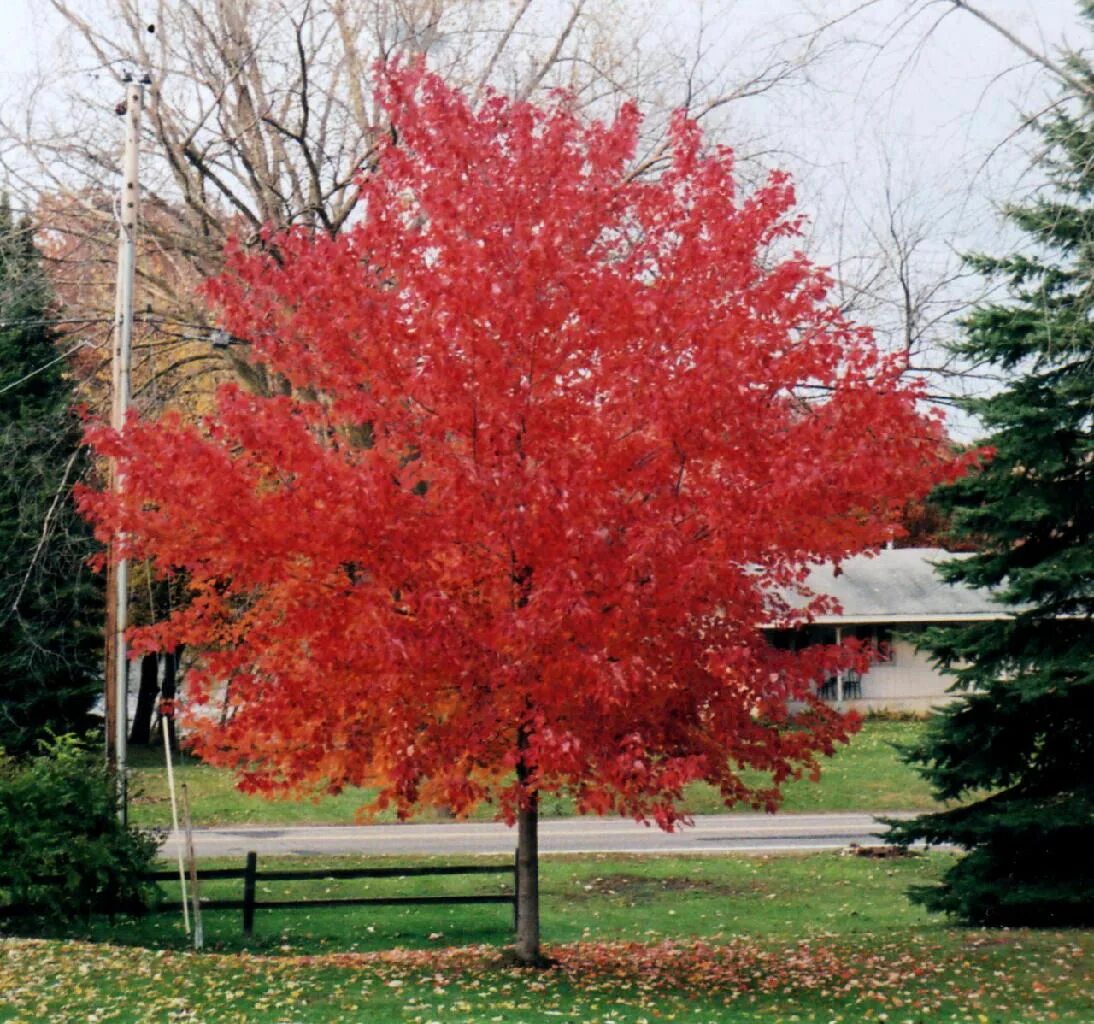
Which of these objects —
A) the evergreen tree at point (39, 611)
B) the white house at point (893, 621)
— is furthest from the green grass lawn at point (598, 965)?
the white house at point (893, 621)

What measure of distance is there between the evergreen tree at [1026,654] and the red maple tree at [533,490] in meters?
4.70

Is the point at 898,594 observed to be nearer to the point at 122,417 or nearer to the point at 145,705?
the point at 145,705

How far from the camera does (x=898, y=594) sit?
1704 inches

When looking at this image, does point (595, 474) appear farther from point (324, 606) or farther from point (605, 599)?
point (324, 606)

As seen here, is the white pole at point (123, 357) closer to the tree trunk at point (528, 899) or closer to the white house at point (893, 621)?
the tree trunk at point (528, 899)

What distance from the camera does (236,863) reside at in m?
21.1

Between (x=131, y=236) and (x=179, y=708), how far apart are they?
6.90 meters

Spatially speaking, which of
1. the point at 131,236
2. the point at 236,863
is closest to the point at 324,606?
the point at 131,236

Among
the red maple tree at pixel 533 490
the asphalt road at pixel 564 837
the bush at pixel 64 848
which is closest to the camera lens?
the red maple tree at pixel 533 490

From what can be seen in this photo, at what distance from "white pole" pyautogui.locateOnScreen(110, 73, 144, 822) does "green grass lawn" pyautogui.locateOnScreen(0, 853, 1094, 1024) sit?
2271mm

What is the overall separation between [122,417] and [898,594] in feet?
105

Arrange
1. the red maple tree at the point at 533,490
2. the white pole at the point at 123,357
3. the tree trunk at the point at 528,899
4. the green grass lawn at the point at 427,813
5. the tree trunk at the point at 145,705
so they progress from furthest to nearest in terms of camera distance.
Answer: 1. the tree trunk at the point at 145,705
2. the green grass lawn at the point at 427,813
3. the white pole at the point at 123,357
4. the tree trunk at the point at 528,899
5. the red maple tree at the point at 533,490

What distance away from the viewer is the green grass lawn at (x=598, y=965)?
10.9 metres

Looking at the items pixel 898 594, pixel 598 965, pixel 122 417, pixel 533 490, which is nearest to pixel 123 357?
pixel 122 417
